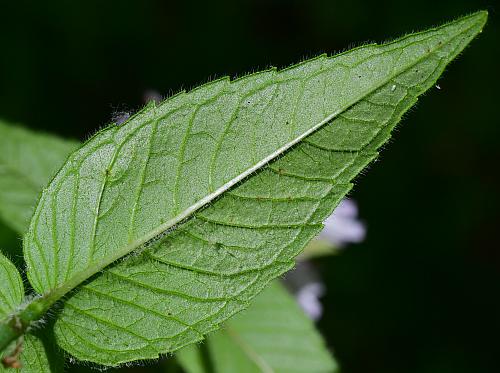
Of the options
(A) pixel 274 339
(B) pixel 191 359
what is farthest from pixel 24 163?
(A) pixel 274 339

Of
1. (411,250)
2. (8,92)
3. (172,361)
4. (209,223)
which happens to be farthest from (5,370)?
(411,250)

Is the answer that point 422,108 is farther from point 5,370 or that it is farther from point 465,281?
point 5,370

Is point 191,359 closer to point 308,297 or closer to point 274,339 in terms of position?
point 274,339

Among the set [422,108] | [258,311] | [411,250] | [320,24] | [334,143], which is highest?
[320,24]

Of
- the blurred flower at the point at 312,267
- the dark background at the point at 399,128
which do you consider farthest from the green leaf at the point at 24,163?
the dark background at the point at 399,128

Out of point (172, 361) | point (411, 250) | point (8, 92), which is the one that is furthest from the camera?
point (411, 250)

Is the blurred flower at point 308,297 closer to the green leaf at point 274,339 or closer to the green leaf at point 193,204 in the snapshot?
the green leaf at point 274,339
